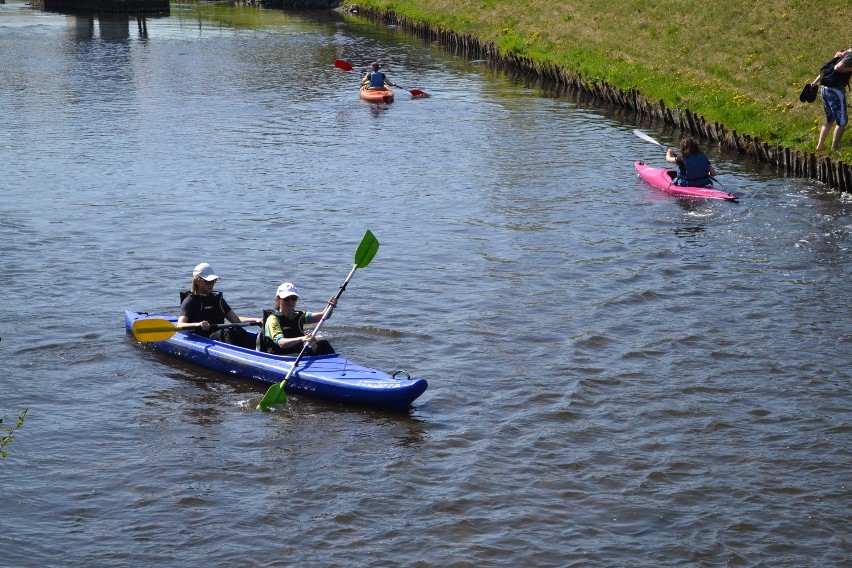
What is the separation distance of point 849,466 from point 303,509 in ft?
17.4

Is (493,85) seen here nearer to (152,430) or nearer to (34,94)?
(34,94)

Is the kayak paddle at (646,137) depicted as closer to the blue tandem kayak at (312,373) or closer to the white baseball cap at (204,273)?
the blue tandem kayak at (312,373)

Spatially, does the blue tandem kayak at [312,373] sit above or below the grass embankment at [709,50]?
below

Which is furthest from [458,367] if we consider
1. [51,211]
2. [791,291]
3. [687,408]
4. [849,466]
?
[51,211]

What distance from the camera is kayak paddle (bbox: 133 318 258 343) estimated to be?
13227mm

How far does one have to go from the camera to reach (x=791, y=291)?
16031 millimetres

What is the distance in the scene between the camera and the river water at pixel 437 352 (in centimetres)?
977

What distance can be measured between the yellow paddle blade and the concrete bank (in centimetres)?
1361

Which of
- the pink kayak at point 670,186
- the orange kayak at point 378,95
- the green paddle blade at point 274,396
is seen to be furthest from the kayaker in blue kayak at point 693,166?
the orange kayak at point 378,95

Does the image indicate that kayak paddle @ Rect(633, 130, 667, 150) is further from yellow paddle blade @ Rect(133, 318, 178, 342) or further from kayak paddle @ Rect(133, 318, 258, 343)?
yellow paddle blade @ Rect(133, 318, 178, 342)

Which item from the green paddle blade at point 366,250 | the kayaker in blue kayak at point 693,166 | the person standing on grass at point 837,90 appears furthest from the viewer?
the person standing on grass at point 837,90

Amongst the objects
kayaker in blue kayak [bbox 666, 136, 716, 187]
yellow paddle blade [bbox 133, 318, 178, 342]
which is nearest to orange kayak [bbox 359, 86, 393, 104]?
kayaker in blue kayak [bbox 666, 136, 716, 187]

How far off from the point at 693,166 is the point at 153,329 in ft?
37.8

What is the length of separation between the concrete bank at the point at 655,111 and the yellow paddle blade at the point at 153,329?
1361 cm
